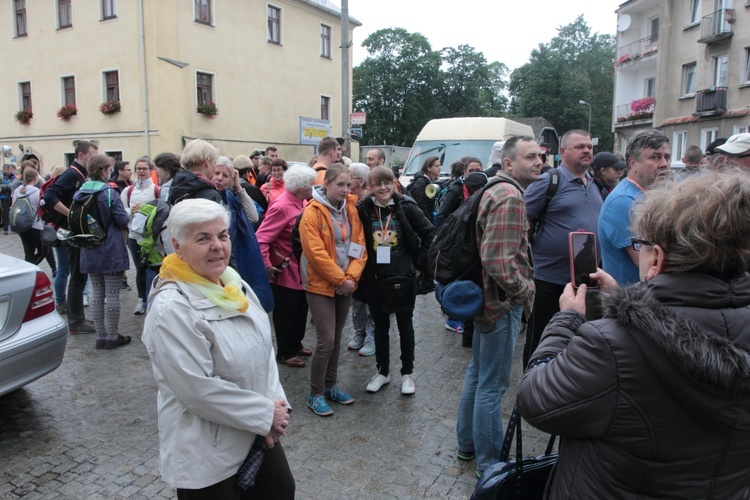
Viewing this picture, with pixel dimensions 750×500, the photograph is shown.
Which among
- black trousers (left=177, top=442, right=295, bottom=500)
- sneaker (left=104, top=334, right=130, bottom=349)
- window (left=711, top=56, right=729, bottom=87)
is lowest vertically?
sneaker (left=104, top=334, right=130, bottom=349)

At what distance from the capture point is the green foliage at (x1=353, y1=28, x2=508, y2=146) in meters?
57.0

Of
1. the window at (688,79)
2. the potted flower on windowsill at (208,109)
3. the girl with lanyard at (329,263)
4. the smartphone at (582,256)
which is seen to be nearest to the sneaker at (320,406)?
the girl with lanyard at (329,263)

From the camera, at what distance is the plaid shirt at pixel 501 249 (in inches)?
120

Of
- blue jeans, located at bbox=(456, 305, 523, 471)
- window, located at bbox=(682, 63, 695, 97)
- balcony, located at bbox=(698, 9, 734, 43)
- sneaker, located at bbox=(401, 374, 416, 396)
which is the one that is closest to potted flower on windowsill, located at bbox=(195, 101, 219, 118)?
sneaker, located at bbox=(401, 374, 416, 396)

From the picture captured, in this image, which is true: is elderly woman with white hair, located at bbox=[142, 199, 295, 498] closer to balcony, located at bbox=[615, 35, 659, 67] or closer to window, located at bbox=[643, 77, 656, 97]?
balcony, located at bbox=[615, 35, 659, 67]

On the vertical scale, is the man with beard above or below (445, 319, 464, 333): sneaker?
above

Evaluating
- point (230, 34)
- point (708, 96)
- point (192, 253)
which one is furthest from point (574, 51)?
point (192, 253)

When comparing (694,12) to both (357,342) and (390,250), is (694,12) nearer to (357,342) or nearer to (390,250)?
(357,342)

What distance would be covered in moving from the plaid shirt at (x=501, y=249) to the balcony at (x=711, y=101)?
27.6 metres

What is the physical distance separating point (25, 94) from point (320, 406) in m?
28.6

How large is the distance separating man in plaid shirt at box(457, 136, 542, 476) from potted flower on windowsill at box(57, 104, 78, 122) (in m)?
25.7

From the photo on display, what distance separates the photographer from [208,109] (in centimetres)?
2342

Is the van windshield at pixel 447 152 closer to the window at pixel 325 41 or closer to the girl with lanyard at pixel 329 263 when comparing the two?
the girl with lanyard at pixel 329 263

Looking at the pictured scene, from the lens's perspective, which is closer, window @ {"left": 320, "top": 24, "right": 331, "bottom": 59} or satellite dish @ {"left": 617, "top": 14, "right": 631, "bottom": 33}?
window @ {"left": 320, "top": 24, "right": 331, "bottom": 59}
